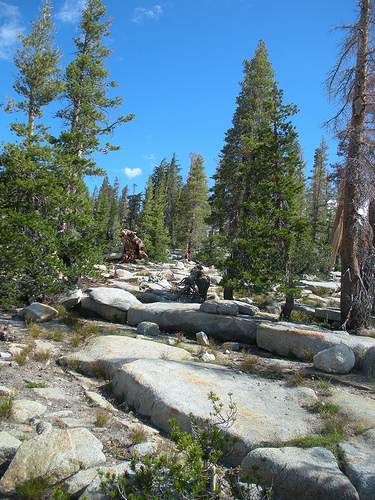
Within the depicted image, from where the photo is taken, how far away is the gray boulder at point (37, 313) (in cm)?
995

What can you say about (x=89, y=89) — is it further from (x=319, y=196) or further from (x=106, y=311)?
(x=319, y=196)

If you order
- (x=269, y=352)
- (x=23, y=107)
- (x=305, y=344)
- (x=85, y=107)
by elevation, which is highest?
(x=23, y=107)

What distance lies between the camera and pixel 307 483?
3334 mm

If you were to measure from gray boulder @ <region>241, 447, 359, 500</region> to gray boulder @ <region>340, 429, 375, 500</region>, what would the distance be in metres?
0.15

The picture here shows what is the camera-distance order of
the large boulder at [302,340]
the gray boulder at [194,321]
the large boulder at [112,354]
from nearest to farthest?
the large boulder at [112,354] → the large boulder at [302,340] → the gray boulder at [194,321]

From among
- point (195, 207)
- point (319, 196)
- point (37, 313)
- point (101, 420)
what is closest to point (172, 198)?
point (195, 207)

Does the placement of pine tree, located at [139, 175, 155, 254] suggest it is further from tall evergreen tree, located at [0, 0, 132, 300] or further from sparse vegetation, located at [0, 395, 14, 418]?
sparse vegetation, located at [0, 395, 14, 418]

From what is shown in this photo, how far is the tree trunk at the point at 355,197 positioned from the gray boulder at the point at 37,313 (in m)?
10.0

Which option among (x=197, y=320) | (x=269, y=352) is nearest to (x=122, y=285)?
(x=197, y=320)

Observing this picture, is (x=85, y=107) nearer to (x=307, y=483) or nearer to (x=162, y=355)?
(x=162, y=355)

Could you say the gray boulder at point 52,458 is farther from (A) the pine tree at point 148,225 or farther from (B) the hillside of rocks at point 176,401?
(A) the pine tree at point 148,225

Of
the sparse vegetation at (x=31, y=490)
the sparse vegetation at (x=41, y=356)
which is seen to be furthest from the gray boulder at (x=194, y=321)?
the sparse vegetation at (x=31, y=490)

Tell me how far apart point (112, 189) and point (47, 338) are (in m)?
85.9

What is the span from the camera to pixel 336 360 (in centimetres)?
724
